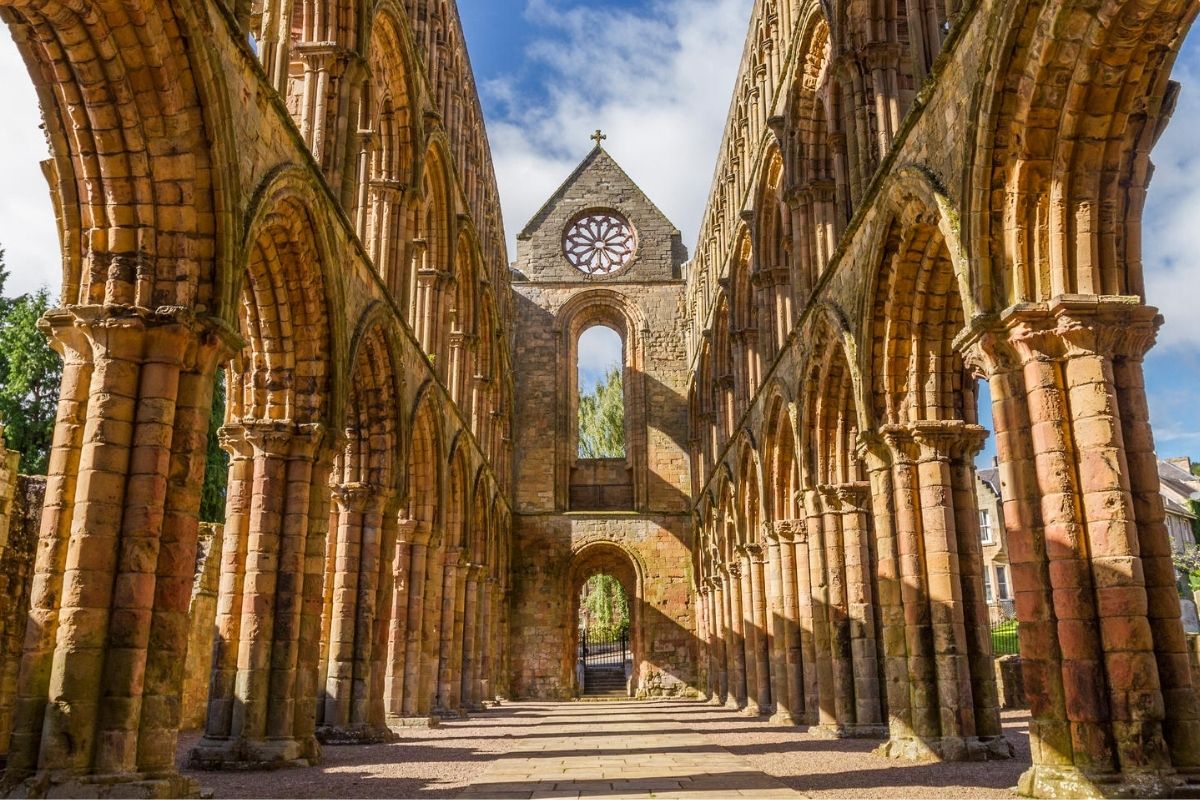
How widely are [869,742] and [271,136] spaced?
9823mm

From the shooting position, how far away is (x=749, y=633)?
20.6 m

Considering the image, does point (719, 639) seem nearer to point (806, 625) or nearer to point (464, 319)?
point (806, 625)

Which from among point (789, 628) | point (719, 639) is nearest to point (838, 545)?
point (789, 628)

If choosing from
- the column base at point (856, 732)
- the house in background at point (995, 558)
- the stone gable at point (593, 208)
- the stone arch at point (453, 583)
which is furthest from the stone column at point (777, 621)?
the house in background at point (995, 558)

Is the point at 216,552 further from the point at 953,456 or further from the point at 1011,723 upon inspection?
the point at 1011,723

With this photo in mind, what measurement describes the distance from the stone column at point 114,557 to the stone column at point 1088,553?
617 centimetres

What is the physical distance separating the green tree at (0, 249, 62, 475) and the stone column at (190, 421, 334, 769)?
672 inches

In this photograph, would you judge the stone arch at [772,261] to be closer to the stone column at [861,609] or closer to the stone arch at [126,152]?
the stone column at [861,609]

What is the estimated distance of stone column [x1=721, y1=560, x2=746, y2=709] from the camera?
2222 centimetres

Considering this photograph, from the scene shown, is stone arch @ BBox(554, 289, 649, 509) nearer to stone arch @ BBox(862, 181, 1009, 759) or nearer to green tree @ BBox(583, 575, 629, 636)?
green tree @ BBox(583, 575, 629, 636)

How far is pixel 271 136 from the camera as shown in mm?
9422

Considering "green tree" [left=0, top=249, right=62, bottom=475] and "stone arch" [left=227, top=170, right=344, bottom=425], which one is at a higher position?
"green tree" [left=0, top=249, right=62, bottom=475]

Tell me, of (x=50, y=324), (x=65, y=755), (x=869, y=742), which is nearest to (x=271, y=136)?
(x=50, y=324)

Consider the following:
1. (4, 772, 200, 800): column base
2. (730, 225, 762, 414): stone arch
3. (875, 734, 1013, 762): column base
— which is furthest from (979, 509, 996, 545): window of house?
(4, 772, 200, 800): column base
